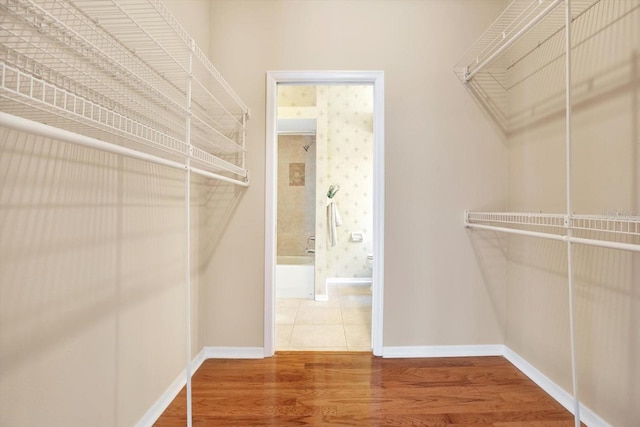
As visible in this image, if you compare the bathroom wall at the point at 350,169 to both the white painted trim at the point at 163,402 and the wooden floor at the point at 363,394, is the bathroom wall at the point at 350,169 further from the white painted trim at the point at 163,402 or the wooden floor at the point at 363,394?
the white painted trim at the point at 163,402

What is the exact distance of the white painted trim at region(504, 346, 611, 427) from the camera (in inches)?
49.3

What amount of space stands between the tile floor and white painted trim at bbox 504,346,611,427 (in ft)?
3.11

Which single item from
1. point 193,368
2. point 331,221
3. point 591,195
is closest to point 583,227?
point 591,195

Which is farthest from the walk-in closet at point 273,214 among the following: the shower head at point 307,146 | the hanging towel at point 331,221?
the shower head at point 307,146

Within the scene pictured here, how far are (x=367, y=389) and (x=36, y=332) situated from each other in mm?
1470

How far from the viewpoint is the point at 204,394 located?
4.84 ft

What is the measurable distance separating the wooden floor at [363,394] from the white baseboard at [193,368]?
1.7 inches

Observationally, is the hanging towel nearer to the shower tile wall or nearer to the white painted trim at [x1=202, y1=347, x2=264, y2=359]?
the shower tile wall

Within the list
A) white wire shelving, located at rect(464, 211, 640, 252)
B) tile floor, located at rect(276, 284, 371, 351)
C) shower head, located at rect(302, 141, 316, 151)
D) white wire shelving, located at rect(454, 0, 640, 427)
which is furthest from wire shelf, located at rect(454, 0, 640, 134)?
shower head, located at rect(302, 141, 316, 151)

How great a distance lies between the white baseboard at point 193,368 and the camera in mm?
1262

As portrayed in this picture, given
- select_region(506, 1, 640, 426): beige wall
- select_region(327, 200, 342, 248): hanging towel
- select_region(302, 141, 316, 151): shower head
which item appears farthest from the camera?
select_region(302, 141, 316, 151): shower head

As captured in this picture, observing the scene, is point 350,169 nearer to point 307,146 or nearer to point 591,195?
point 307,146

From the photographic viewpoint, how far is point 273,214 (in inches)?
74.0

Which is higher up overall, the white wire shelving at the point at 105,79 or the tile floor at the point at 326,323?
the white wire shelving at the point at 105,79
